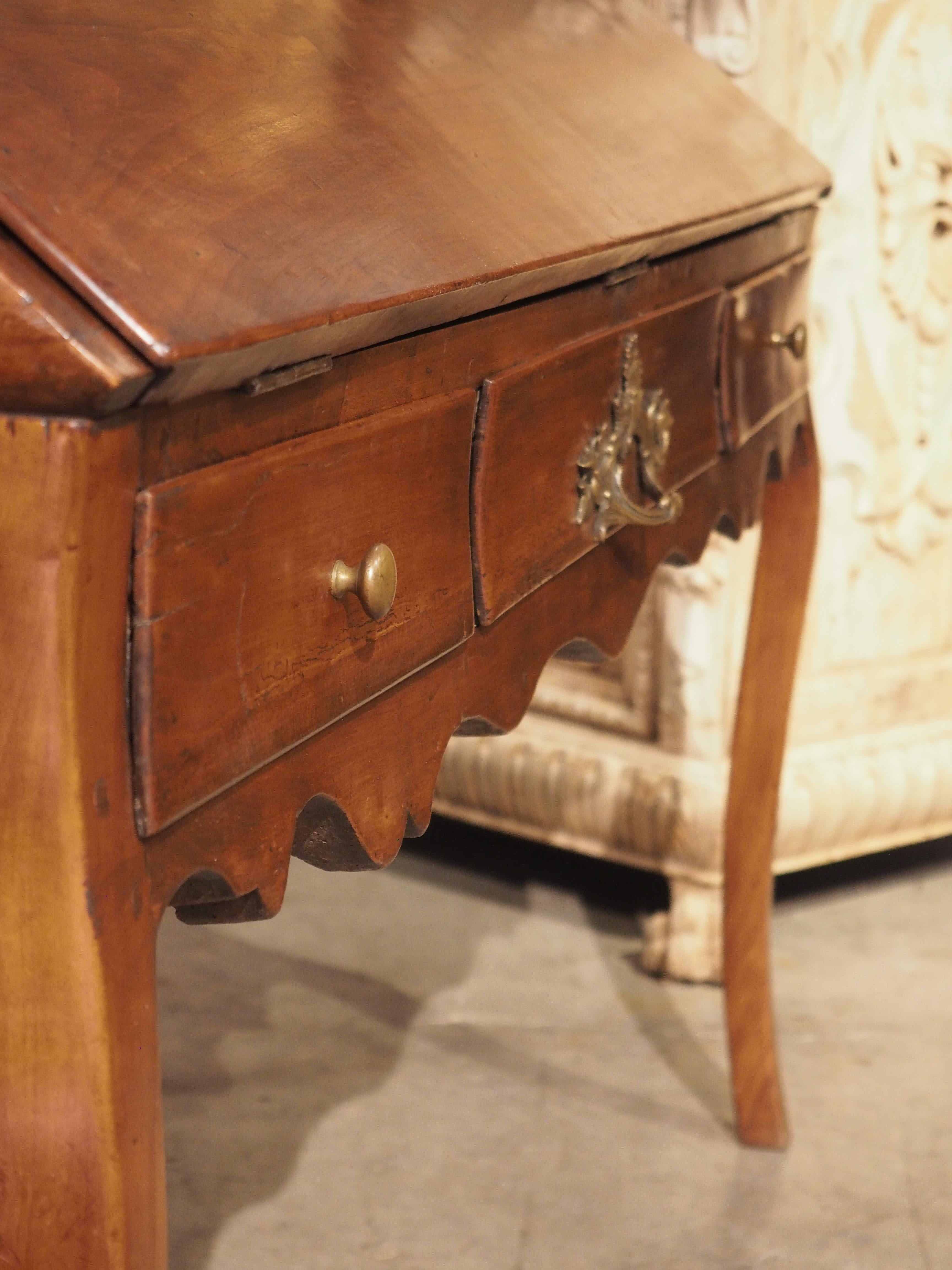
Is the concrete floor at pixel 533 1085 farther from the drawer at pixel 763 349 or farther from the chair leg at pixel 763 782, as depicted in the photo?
the drawer at pixel 763 349

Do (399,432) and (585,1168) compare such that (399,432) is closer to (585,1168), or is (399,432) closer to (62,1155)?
(62,1155)

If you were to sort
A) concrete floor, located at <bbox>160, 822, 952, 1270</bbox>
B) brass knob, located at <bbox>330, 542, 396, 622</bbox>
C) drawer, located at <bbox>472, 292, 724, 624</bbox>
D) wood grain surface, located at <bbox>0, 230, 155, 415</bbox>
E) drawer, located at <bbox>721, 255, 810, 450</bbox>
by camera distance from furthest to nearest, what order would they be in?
concrete floor, located at <bbox>160, 822, 952, 1270</bbox> → drawer, located at <bbox>721, 255, 810, 450</bbox> → drawer, located at <bbox>472, 292, 724, 624</bbox> → brass knob, located at <bbox>330, 542, 396, 622</bbox> → wood grain surface, located at <bbox>0, 230, 155, 415</bbox>

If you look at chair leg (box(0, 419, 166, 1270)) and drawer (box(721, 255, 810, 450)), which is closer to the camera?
chair leg (box(0, 419, 166, 1270))

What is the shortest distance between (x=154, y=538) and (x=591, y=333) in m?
0.38

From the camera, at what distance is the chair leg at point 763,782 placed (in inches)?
51.3

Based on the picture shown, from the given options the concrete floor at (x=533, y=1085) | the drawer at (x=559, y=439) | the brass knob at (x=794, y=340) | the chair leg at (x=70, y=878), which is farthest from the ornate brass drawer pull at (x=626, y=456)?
the concrete floor at (x=533, y=1085)

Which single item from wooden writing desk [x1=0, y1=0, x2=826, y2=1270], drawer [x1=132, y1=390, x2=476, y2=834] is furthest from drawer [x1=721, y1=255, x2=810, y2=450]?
drawer [x1=132, y1=390, x2=476, y2=834]

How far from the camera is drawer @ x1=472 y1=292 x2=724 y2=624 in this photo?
64 centimetres

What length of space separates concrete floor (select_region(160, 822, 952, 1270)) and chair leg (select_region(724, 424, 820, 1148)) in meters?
0.08

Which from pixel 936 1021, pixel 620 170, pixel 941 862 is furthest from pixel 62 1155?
pixel 941 862

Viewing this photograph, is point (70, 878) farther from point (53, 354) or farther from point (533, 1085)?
point (533, 1085)

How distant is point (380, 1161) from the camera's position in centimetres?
134

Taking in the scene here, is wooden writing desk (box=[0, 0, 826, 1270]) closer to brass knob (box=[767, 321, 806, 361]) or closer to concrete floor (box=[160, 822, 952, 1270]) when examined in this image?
brass knob (box=[767, 321, 806, 361])

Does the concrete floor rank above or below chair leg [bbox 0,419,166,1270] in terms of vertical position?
below
